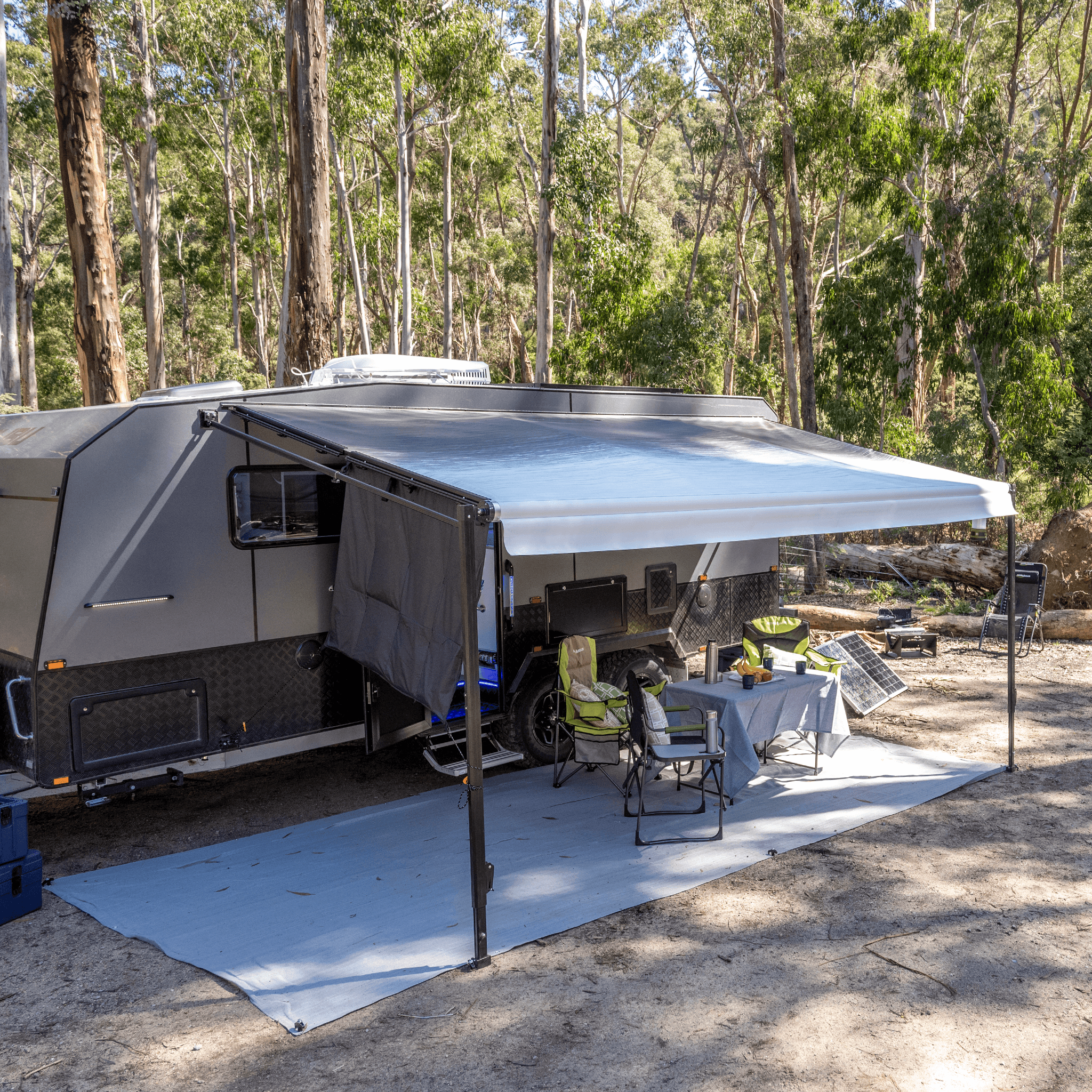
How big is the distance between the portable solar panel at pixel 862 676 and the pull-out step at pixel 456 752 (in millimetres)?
2642

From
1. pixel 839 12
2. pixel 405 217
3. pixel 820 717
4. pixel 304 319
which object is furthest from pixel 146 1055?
pixel 405 217

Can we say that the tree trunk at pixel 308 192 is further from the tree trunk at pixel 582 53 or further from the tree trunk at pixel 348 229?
the tree trunk at pixel 348 229

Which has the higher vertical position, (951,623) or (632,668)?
(632,668)

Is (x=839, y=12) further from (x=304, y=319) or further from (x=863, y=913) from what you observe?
(x=863, y=913)

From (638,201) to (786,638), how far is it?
2609 centimetres

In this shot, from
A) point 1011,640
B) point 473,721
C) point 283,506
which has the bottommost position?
point 1011,640

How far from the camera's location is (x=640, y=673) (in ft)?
23.8

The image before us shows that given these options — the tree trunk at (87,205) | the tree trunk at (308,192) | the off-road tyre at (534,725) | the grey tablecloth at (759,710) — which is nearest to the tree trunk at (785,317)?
the tree trunk at (308,192)

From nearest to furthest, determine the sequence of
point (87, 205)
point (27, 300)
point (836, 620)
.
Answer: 1. point (87, 205)
2. point (836, 620)
3. point (27, 300)

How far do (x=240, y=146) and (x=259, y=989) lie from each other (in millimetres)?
26596

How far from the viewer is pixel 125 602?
16.4ft

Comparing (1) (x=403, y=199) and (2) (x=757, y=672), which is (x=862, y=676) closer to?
(2) (x=757, y=672)

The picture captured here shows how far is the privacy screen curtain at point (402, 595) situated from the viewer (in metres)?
4.98

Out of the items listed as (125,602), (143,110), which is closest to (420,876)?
(125,602)
